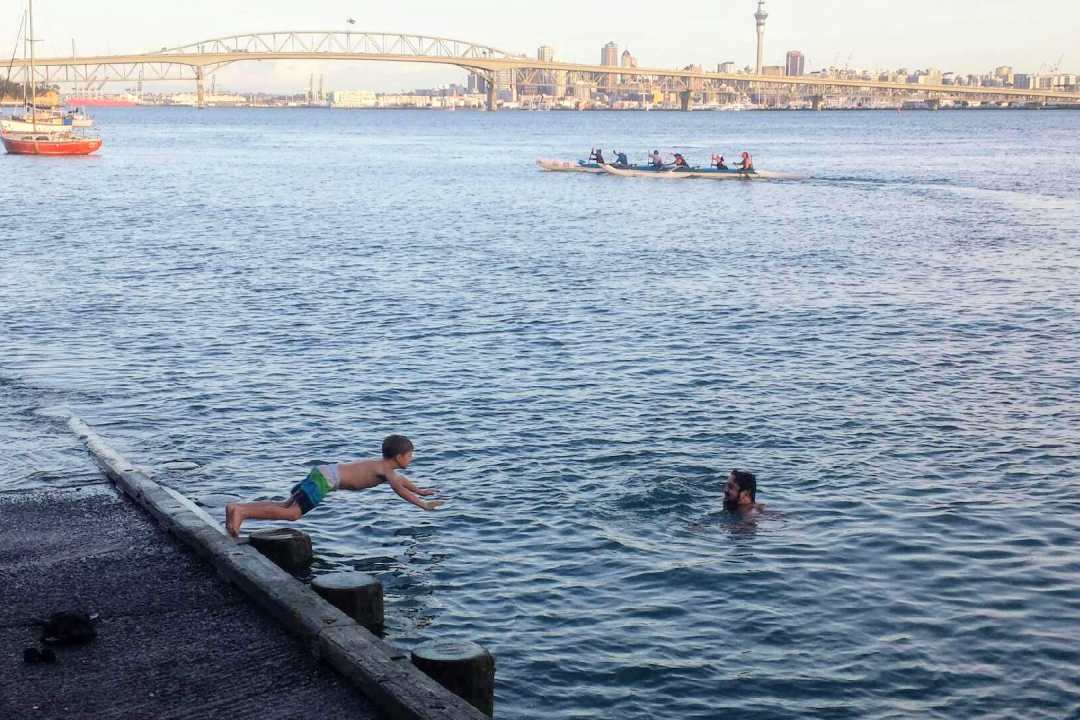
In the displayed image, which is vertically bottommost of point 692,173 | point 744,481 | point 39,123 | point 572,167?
point 744,481

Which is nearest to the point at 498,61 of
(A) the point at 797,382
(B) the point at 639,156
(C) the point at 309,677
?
(B) the point at 639,156

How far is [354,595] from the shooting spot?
9.55 metres

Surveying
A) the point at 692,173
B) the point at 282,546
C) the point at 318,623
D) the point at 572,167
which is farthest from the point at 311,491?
the point at 572,167

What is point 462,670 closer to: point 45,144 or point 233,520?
point 233,520

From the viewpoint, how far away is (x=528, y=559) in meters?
12.5

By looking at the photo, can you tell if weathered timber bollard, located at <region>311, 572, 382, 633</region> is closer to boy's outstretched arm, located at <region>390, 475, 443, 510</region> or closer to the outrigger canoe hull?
boy's outstretched arm, located at <region>390, 475, 443, 510</region>

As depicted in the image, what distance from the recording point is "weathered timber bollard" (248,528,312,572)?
1073 centimetres

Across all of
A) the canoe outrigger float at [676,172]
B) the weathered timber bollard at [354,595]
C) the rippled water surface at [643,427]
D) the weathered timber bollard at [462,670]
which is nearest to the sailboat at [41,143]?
the canoe outrigger float at [676,172]

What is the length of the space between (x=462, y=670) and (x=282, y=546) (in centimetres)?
311

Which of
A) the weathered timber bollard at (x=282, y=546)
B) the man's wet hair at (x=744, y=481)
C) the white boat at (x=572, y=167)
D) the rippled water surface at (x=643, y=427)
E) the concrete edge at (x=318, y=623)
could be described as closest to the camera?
the concrete edge at (x=318, y=623)

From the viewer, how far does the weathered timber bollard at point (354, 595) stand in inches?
376

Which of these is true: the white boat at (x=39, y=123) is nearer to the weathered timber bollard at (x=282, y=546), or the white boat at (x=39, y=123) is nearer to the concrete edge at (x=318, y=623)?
the concrete edge at (x=318, y=623)

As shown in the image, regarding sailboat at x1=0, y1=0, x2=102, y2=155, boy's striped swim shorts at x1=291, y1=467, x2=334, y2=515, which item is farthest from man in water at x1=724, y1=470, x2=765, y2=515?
sailboat at x1=0, y1=0, x2=102, y2=155

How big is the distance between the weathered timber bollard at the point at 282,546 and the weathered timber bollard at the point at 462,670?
8.71ft
